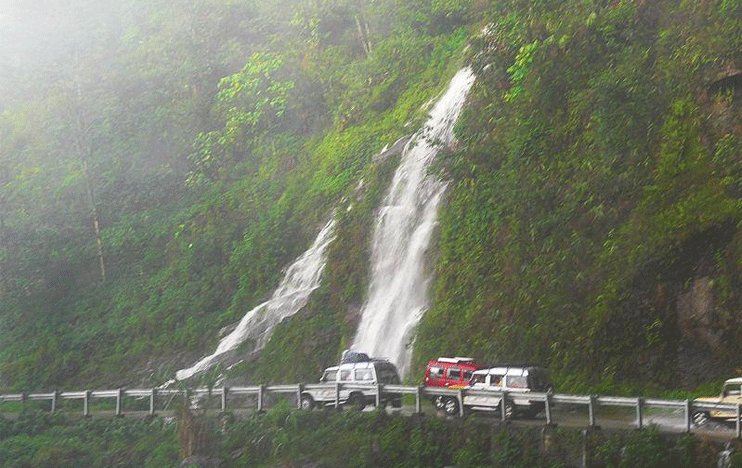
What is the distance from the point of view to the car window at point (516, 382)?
20781 mm

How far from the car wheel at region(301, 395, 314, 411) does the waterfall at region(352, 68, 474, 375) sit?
14.4 ft

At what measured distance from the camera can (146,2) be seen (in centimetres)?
7425

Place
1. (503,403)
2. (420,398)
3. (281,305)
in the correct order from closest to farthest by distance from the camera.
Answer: (503,403) → (420,398) → (281,305)

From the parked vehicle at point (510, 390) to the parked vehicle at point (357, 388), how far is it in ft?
8.93

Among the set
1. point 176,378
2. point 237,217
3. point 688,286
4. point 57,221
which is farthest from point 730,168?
point 57,221

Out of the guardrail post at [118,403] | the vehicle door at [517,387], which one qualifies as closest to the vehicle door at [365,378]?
the vehicle door at [517,387]

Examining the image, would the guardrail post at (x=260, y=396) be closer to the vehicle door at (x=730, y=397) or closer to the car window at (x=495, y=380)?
the car window at (x=495, y=380)

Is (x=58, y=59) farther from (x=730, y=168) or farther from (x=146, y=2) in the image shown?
(x=730, y=168)

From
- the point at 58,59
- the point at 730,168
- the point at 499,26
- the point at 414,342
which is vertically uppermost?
the point at 58,59

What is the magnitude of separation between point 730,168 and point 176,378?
21.0 meters

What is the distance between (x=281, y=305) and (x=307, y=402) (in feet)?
34.2

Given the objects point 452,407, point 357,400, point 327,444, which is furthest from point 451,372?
point 327,444

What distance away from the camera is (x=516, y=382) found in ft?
68.7

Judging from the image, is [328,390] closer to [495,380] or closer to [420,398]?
[420,398]
